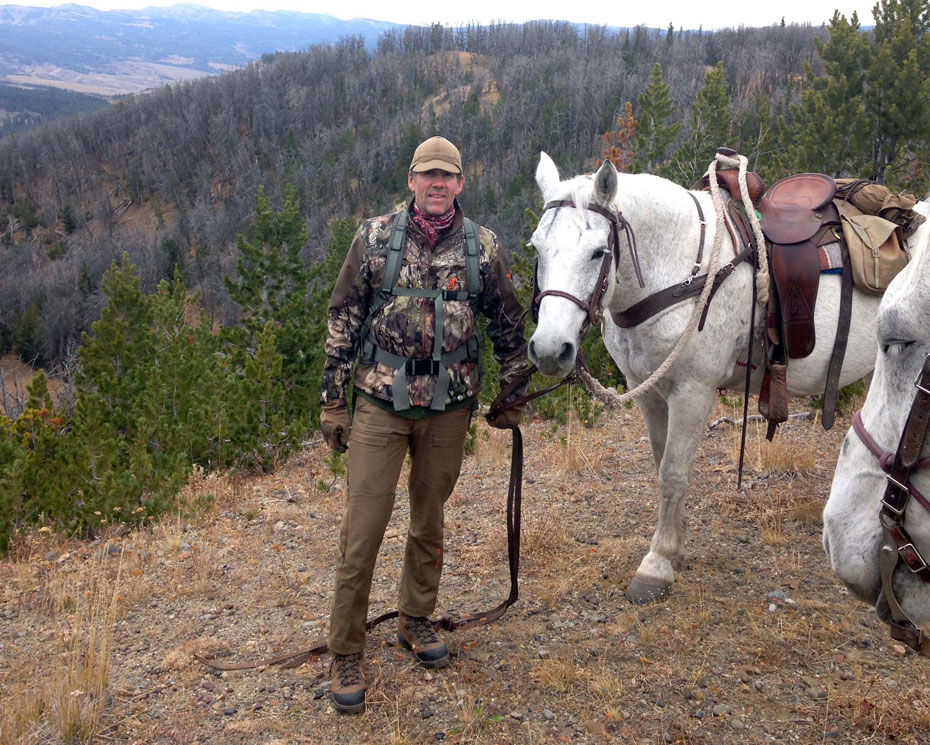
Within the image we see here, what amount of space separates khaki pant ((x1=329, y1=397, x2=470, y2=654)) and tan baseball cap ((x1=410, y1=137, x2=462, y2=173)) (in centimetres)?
98

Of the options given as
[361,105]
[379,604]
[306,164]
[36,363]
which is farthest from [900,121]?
[361,105]

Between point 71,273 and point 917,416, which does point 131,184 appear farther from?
point 917,416

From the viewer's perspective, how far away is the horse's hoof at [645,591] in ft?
12.0

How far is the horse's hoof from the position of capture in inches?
144

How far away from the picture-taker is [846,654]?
316 cm

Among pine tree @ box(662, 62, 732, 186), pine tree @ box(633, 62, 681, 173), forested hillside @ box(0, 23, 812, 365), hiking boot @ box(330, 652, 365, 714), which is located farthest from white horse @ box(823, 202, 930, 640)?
forested hillside @ box(0, 23, 812, 365)

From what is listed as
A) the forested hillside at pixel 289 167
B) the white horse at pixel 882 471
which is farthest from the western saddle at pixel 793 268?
the forested hillside at pixel 289 167

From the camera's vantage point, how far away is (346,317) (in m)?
2.97

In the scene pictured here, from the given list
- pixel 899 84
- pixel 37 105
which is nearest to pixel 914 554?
pixel 899 84

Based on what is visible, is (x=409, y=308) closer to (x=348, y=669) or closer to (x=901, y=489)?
(x=348, y=669)

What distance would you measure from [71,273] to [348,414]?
5897 centimetres

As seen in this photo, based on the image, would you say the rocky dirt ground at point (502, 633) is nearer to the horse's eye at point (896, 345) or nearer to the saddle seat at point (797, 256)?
the saddle seat at point (797, 256)

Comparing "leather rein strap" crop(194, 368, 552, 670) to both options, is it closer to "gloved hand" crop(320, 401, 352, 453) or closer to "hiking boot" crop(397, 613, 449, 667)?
"hiking boot" crop(397, 613, 449, 667)

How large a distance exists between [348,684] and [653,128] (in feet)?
63.9
